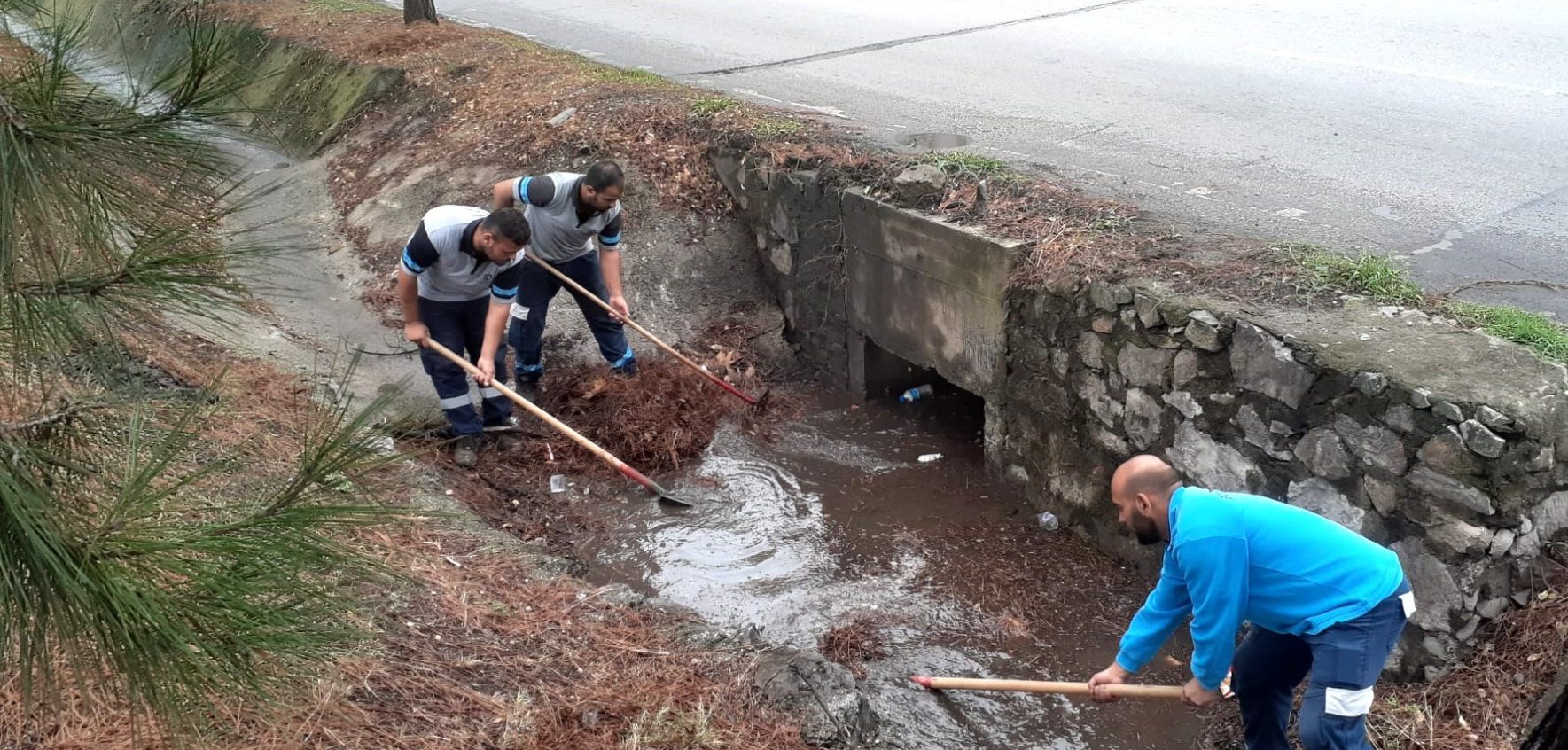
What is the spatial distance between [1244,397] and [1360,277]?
877 millimetres

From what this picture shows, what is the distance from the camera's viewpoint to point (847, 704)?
14.7ft

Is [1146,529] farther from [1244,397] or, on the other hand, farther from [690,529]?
[690,529]

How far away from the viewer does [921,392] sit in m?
7.84

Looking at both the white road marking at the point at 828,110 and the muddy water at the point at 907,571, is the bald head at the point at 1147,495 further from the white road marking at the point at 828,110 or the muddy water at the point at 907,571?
the white road marking at the point at 828,110

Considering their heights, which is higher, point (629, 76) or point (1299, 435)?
point (629, 76)

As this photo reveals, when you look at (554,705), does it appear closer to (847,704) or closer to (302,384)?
(847,704)

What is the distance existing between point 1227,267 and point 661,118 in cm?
486

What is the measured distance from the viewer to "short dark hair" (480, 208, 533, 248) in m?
5.93

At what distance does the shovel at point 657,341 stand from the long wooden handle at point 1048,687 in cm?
299

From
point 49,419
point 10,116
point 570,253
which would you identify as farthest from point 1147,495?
point 570,253

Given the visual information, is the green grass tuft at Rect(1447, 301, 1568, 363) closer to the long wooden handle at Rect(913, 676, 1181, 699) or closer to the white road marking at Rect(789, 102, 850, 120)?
the long wooden handle at Rect(913, 676, 1181, 699)

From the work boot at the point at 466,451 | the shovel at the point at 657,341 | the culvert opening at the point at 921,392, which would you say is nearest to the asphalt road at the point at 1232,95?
the culvert opening at the point at 921,392

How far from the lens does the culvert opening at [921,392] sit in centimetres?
774

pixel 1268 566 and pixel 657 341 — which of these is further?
pixel 657 341
